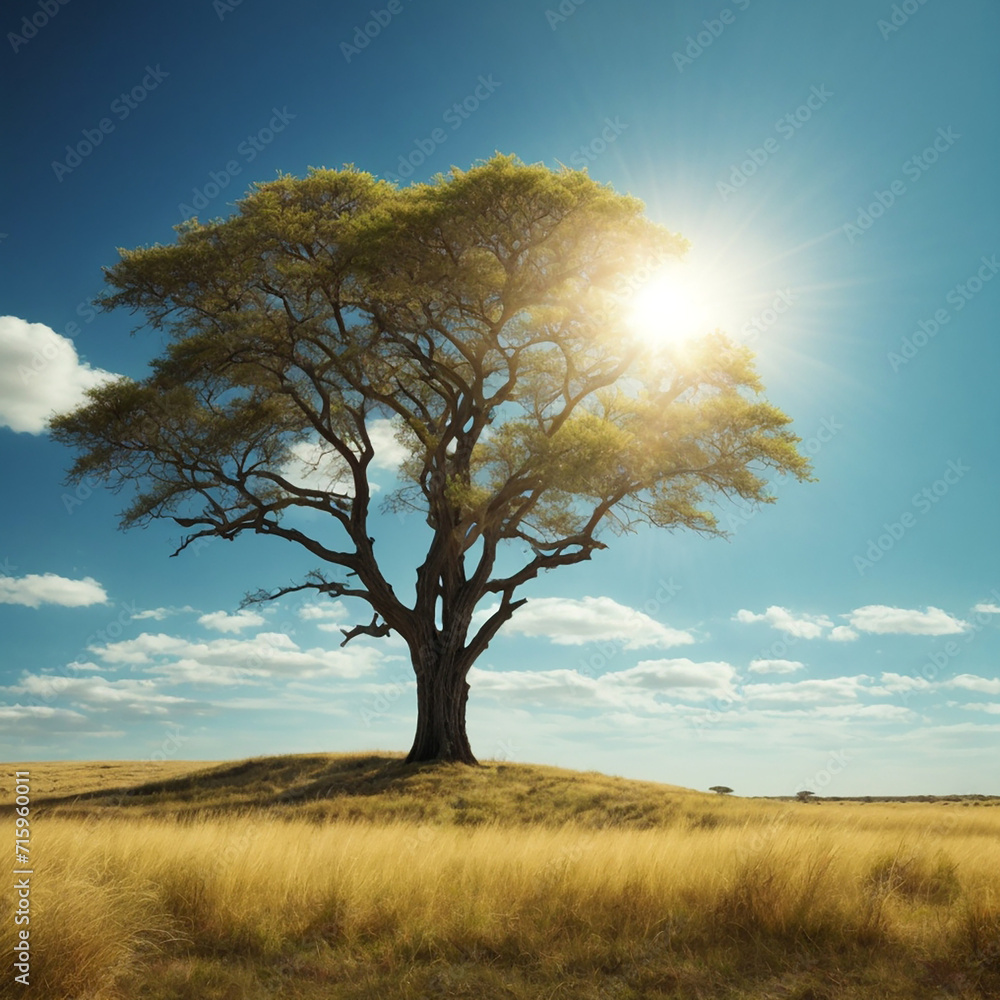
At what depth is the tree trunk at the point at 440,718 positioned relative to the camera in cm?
2234

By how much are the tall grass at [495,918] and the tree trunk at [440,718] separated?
1424cm

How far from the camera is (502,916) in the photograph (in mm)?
6594

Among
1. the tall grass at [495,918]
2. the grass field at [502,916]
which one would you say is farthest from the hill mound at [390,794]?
the tall grass at [495,918]

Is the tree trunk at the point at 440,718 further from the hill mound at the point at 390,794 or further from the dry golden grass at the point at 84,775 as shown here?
the dry golden grass at the point at 84,775

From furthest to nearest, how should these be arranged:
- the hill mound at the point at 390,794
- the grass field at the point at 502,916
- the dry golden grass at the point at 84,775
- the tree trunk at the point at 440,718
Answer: the dry golden grass at the point at 84,775, the tree trunk at the point at 440,718, the hill mound at the point at 390,794, the grass field at the point at 502,916

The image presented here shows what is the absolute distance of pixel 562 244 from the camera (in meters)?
20.2

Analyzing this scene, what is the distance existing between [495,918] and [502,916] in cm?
8

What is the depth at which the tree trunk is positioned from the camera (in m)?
22.3

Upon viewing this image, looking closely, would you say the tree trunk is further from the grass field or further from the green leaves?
the grass field

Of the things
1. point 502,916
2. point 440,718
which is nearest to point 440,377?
point 440,718

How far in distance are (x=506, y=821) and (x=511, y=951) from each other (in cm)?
1058

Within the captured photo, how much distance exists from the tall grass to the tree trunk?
14.2 metres

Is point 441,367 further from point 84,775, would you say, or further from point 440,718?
point 84,775

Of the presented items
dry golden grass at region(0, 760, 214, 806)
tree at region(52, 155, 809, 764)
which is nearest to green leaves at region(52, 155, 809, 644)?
tree at region(52, 155, 809, 764)
